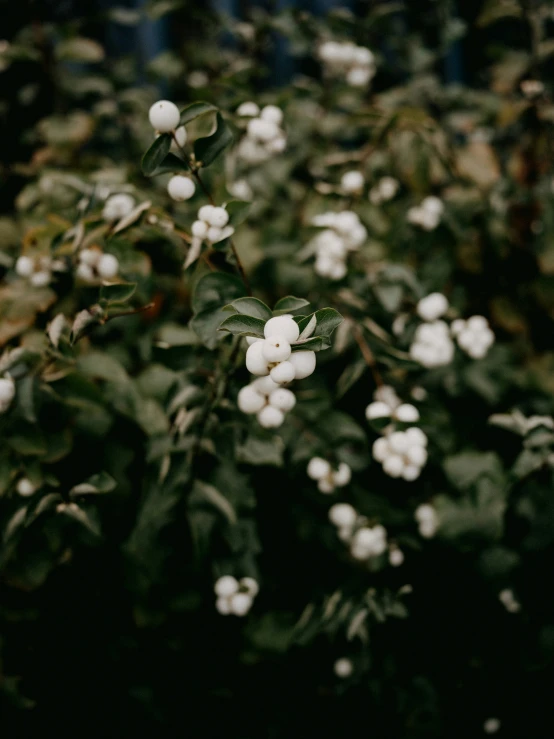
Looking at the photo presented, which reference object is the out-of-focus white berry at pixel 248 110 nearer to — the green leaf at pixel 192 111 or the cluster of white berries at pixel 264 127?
the cluster of white berries at pixel 264 127

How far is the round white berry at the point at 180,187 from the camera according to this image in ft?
3.22

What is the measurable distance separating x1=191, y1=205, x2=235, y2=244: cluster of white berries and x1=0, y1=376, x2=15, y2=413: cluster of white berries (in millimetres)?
429

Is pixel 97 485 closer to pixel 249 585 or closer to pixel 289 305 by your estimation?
pixel 249 585

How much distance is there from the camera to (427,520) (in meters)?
1.47

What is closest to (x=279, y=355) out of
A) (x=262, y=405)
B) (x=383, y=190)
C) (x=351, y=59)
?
(x=262, y=405)

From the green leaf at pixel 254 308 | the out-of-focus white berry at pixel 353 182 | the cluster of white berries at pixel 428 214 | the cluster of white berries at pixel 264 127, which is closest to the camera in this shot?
the green leaf at pixel 254 308

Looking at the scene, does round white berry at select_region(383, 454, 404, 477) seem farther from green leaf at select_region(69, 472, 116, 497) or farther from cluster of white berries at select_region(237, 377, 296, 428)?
green leaf at select_region(69, 472, 116, 497)

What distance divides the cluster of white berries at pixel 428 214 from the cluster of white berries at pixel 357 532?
37.7 inches

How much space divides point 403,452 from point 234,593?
0.46 m

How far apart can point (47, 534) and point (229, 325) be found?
2.42ft

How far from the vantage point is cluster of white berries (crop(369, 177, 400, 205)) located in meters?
1.92

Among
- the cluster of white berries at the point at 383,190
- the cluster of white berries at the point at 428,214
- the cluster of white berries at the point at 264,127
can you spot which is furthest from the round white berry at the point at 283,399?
the cluster of white berries at the point at 383,190

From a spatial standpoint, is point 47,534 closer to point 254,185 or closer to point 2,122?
point 254,185

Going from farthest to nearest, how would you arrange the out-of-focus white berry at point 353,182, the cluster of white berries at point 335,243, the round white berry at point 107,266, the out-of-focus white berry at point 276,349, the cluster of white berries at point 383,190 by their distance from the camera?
the cluster of white berries at point 383,190 → the out-of-focus white berry at point 353,182 → the cluster of white berries at point 335,243 → the round white berry at point 107,266 → the out-of-focus white berry at point 276,349
